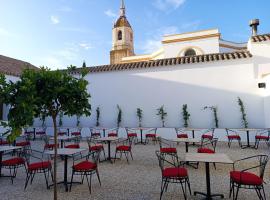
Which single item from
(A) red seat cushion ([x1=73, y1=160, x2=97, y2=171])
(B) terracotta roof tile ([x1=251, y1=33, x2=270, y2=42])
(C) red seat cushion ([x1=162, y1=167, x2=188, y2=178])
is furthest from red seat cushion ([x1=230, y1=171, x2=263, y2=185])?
(B) terracotta roof tile ([x1=251, y1=33, x2=270, y2=42])

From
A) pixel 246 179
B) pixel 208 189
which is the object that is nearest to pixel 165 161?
pixel 208 189

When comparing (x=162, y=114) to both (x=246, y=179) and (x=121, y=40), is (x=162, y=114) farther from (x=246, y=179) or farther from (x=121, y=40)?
(x=121, y=40)

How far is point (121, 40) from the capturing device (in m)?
27.0

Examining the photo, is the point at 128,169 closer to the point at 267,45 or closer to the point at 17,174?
the point at 17,174

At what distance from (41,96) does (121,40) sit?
25.3 m

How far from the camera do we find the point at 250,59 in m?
10.0

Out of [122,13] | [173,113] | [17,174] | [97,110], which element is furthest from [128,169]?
[122,13]

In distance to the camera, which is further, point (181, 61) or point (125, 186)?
point (181, 61)

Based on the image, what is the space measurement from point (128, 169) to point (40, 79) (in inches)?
140

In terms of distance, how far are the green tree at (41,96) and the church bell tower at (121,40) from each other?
935 inches

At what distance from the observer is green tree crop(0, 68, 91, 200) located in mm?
2605

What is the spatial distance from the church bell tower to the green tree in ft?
77.9

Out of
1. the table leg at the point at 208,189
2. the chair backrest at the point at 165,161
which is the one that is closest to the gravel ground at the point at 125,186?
the table leg at the point at 208,189

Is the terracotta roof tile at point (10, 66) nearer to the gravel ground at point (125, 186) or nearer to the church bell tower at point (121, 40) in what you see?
the gravel ground at point (125, 186)
